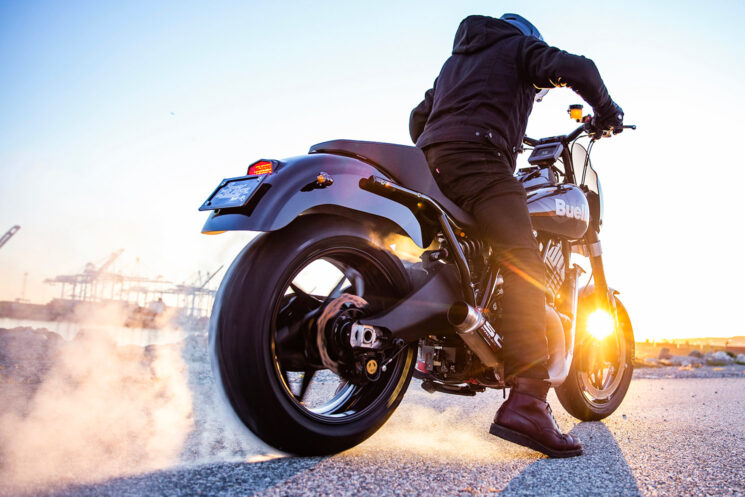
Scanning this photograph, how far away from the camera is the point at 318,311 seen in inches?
80.1

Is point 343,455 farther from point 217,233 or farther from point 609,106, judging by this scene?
point 609,106

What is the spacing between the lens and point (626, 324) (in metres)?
4.05

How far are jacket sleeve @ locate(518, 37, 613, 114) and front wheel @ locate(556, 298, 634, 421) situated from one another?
159 centimetres

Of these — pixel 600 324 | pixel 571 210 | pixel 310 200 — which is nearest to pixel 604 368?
pixel 600 324

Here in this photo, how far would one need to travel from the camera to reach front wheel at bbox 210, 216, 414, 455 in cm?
175

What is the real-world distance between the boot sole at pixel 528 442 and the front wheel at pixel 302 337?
18.2 inches

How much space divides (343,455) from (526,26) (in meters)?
2.35

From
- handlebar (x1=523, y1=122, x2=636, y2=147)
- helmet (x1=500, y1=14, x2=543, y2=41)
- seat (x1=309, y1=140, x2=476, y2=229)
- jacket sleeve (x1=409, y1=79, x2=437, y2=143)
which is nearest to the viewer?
seat (x1=309, y1=140, x2=476, y2=229)

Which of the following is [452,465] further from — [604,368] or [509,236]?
[604,368]

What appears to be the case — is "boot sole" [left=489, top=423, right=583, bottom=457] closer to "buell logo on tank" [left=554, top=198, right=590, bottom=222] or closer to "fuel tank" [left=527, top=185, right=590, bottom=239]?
"fuel tank" [left=527, top=185, right=590, bottom=239]

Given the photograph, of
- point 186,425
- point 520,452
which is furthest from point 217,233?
point 520,452

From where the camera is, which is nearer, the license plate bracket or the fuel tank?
the license plate bracket

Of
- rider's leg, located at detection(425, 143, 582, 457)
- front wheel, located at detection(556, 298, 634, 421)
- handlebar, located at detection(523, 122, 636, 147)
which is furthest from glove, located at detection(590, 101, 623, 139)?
front wheel, located at detection(556, 298, 634, 421)

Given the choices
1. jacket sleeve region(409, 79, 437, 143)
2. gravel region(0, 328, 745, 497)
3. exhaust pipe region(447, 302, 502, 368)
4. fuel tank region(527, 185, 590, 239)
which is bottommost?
gravel region(0, 328, 745, 497)
